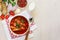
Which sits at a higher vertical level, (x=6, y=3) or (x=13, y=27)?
(x=6, y=3)

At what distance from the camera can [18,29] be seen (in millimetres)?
1037

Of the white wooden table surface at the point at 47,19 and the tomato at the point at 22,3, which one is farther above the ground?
the tomato at the point at 22,3

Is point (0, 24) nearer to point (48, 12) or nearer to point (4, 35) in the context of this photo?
point (4, 35)

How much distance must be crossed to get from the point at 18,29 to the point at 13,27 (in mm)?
29

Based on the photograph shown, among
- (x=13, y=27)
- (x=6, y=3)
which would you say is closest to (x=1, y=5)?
(x=6, y=3)

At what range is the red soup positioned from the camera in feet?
3.40

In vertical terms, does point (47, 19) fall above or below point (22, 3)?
below

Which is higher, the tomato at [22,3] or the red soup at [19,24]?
the tomato at [22,3]

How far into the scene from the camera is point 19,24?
1045mm

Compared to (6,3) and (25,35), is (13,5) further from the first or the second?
(25,35)

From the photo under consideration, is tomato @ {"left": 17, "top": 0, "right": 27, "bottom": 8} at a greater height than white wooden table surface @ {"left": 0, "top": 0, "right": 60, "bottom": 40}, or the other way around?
tomato @ {"left": 17, "top": 0, "right": 27, "bottom": 8}

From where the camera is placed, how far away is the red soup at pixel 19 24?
1.04m

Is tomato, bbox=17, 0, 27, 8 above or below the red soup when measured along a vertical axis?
above

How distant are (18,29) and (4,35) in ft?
0.27
